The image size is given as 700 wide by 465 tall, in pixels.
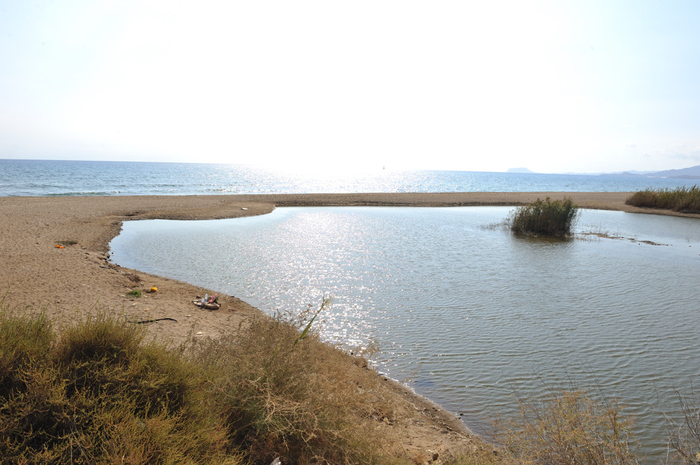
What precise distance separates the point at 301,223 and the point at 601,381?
17.3m

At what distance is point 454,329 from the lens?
716 centimetres

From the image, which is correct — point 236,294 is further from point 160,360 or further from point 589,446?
point 589,446

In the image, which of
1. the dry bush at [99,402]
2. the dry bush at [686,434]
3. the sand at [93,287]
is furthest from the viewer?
the sand at [93,287]

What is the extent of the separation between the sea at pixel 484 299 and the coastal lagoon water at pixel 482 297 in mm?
34

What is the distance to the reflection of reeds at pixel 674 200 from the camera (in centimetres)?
2709

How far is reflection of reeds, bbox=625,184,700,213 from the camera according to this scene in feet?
88.9

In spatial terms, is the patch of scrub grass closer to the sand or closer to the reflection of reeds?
the sand

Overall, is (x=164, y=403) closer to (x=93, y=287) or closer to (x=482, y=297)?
(x=93, y=287)

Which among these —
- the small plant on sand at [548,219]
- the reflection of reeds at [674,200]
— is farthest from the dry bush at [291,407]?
the reflection of reeds at [674,200]

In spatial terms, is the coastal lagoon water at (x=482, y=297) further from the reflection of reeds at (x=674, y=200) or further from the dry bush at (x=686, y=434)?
the reflection of reeds at (x=674, y=200)

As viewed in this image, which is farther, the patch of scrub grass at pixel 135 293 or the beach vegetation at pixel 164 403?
the patch of scrub grass at pixel 135 293

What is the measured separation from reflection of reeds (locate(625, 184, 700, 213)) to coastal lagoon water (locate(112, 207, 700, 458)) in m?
10.3

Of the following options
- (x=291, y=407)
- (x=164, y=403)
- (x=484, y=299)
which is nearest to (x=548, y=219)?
(x=484, y=299)

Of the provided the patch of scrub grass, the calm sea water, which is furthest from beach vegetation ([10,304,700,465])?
the calm sea water
